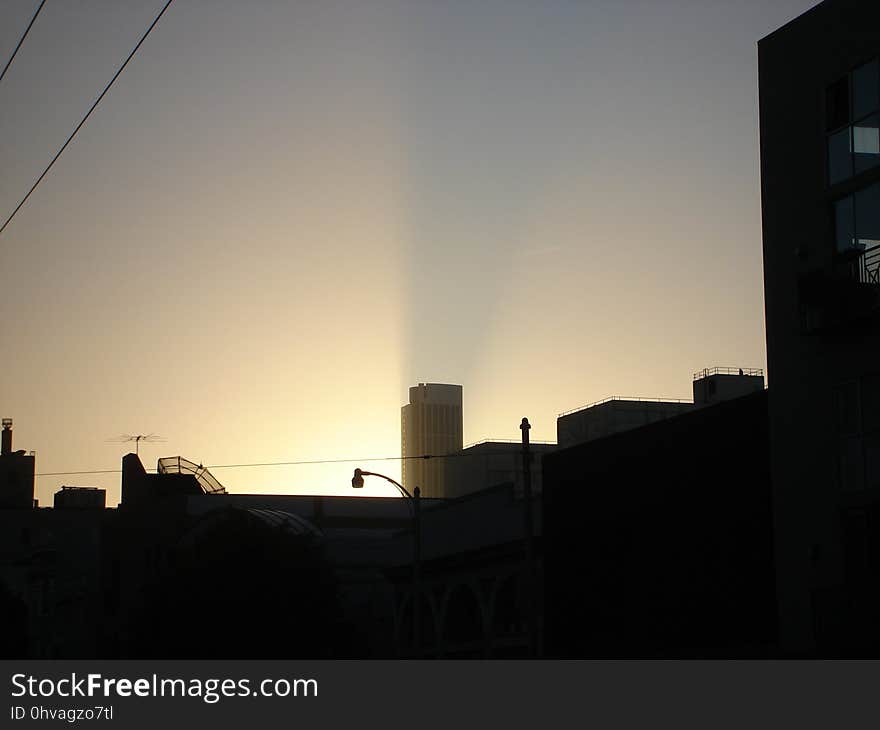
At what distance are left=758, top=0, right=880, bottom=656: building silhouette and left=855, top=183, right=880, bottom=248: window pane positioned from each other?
34mm

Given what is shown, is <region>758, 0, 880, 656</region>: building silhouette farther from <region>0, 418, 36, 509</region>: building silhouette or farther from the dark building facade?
<region>0, 418, 36, 509</region>: building silhouette

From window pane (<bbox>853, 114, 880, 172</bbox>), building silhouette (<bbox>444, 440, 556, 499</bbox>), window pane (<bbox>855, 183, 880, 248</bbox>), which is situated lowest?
window pane (<bbox>855, 183, 880, 248</bbox>)

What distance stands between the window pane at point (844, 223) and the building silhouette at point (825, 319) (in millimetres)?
40

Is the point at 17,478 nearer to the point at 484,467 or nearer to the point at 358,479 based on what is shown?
the point at 484,467

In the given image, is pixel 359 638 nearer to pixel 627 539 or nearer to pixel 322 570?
pixel 322 570

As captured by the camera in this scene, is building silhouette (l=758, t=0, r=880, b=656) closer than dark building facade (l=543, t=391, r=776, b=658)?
Yes

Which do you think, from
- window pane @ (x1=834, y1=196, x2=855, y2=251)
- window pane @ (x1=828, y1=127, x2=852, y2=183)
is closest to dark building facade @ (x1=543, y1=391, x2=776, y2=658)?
window pane @ (x1=834, y1=196, x2=855, y2=251)

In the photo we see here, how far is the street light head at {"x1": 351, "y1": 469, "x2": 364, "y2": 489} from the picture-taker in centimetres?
4950

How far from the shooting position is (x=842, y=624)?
99.0ft

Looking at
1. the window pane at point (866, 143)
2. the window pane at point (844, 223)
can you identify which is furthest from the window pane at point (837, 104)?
the window pane at point (844, 223)

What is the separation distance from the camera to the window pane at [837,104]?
31734 millimetres

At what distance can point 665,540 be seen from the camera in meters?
39.1
